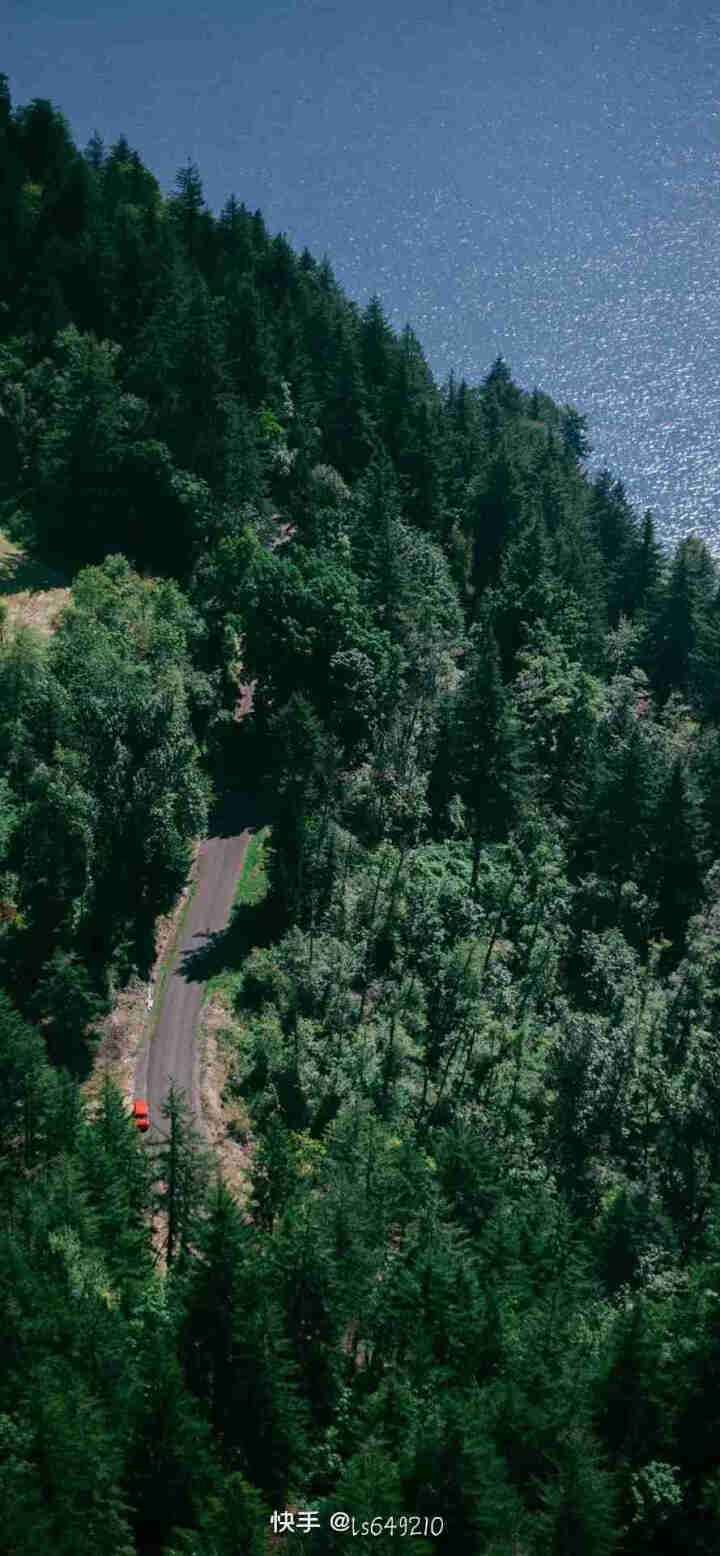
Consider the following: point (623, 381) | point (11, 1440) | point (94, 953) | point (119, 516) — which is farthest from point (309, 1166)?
point (623, 381)

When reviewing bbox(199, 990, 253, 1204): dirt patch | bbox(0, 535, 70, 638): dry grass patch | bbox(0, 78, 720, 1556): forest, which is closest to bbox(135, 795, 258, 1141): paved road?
bbox(199, 990, 253, 1204): dirt patch

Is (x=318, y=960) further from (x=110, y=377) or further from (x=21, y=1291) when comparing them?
(x=110, y=377)

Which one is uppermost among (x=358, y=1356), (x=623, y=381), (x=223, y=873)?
(x=623, y=381)

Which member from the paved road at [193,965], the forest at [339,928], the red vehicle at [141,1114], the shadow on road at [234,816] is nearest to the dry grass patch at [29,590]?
the forest at [339,928]

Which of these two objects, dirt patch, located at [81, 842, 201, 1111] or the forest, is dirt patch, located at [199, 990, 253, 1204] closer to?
the forest

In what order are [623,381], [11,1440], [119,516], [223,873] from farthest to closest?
[623,381] → [119,516] → [223,873] → [11,1440]

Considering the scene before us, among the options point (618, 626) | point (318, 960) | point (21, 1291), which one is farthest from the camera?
point (618, 626)

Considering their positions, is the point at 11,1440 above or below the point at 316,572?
below

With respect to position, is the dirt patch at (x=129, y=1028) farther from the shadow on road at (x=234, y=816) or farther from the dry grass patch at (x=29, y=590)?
the dry grass patch at (x=29, y=590)
